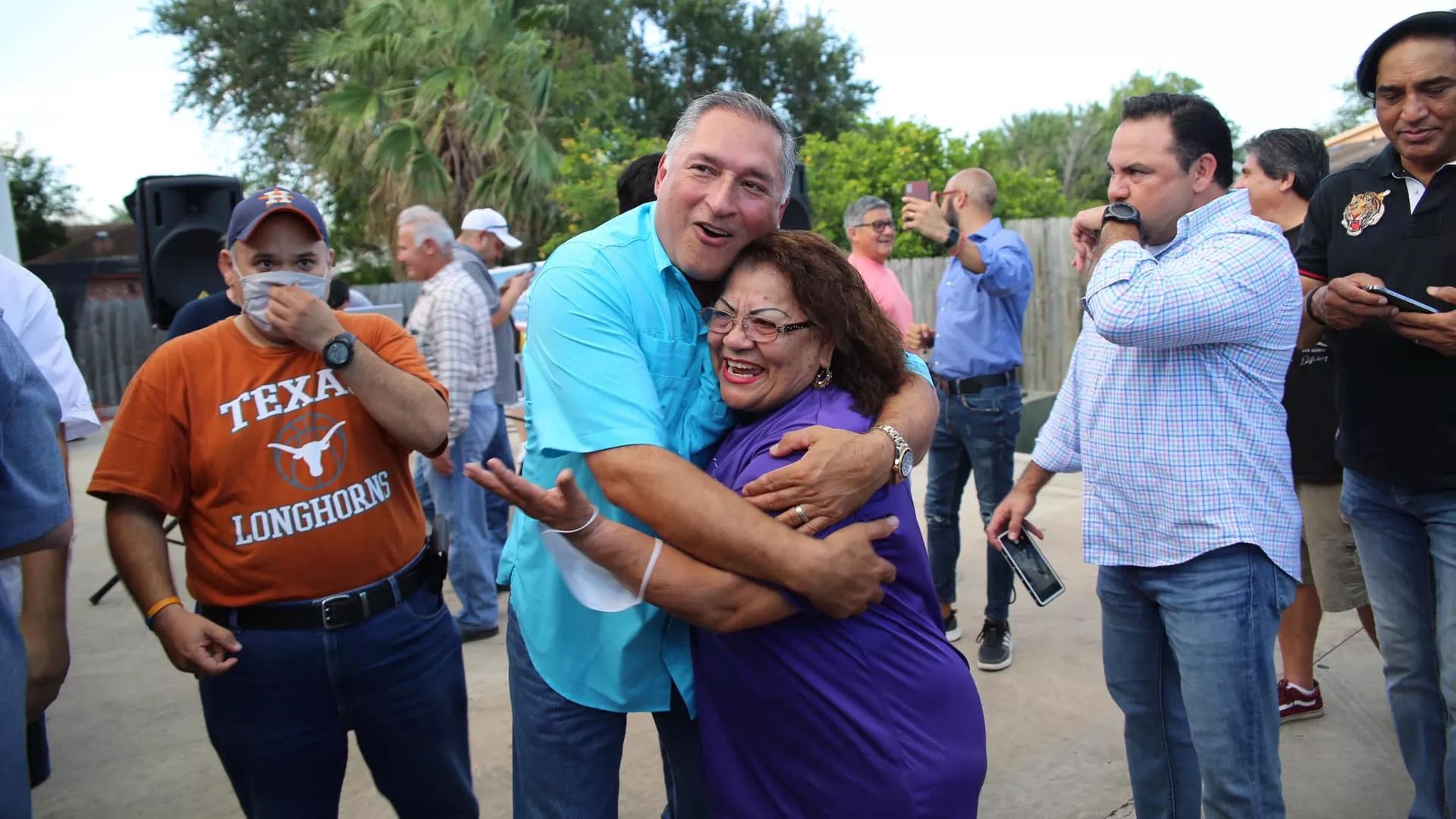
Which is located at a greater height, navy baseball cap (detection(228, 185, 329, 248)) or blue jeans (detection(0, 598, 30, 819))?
navy baseball cap (detection(228, 185, 329, 248))

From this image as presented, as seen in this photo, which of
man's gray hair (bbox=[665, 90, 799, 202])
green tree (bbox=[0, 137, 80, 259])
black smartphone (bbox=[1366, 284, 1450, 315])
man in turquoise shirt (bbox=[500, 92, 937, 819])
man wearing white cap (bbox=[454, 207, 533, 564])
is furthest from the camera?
green tree (bbox=[0, 137, 80, 259])

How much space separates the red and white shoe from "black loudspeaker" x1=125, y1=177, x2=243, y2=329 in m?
5.48

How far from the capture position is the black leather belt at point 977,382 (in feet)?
16.0

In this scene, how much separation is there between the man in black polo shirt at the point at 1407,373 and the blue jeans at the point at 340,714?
2514 mm

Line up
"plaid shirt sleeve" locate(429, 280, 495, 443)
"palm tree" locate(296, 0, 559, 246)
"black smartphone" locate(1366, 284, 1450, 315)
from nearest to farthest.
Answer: "black smartphone" locate(1366, 284, 1450, 315)
"plaid shirt sleeve" locate(429, 280, 495, 443)
"palm tree" locate(296, 0, 559, 246)

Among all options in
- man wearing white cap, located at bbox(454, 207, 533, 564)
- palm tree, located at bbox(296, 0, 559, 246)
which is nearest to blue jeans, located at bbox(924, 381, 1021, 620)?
man wearing white cap, located at bbox(454, 207, 533, 564)

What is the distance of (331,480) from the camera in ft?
8.16

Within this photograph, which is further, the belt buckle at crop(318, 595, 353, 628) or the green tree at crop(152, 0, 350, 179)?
the green tree at crop(152, 0, 350, 179)

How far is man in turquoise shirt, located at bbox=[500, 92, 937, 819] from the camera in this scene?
1.72 metres

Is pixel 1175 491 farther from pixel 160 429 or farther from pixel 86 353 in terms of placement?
pixel 86 353

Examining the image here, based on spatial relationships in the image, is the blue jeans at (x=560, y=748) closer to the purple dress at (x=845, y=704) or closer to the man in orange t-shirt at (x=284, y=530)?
the purple dress at (x=845, y=704)

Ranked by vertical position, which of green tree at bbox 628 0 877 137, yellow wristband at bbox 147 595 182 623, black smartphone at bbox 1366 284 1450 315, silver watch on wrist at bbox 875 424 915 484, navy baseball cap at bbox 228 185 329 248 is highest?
green tree at bbox 628 0 877 137

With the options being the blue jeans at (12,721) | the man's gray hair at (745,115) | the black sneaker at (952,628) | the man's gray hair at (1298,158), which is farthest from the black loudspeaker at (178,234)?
the man's gray hair at (1298,158)

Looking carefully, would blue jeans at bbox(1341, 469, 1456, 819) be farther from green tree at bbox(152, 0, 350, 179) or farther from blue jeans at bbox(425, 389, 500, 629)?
green tree at bbox(152, 0, 350, 179)
